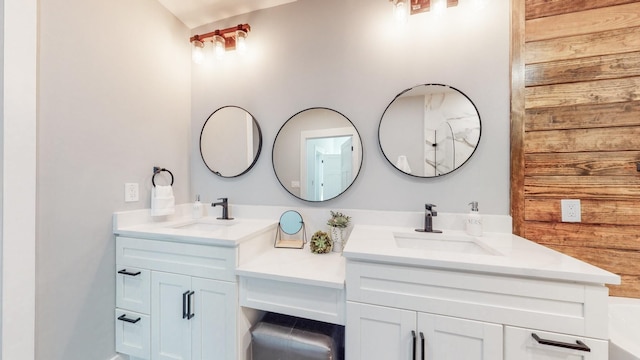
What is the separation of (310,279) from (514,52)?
1.66m

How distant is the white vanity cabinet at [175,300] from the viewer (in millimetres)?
1223

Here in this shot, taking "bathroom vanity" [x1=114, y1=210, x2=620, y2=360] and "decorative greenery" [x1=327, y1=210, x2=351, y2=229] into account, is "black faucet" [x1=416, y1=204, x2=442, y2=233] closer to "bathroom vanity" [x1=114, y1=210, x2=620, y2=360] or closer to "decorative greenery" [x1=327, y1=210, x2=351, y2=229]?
"bathroom vanity" [x1=114, y1=210, x2=620, y2=360]

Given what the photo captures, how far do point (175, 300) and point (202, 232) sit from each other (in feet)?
1.23

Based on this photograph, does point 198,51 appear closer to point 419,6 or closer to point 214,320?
point 419,6

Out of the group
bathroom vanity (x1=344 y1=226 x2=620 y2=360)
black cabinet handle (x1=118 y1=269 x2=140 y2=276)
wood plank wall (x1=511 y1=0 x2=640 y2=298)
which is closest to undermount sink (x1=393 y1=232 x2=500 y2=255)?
bathroom vanity (x1=344 y1=226 x2=620 y2=360)

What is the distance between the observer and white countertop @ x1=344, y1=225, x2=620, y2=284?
81cm

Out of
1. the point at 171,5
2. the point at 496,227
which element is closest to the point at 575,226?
the point at 496,227

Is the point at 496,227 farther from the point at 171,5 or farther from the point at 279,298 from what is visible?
the point at 171,5

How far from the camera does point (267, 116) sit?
5.90ft

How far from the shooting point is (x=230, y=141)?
6.15 ft

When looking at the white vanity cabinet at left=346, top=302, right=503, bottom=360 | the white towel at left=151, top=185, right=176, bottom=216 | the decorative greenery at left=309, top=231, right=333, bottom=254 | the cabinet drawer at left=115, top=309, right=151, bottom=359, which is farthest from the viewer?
the white towel at left=151, top=185, right=176, bottom=216

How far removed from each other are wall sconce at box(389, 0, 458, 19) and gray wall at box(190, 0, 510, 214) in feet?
0.15

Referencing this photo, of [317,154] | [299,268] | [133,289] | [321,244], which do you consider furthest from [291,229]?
[133,289]

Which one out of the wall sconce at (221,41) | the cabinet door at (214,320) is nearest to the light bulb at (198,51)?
the wall sconce at (221,41)
